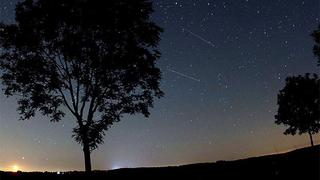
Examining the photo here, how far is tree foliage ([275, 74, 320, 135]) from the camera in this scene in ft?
192

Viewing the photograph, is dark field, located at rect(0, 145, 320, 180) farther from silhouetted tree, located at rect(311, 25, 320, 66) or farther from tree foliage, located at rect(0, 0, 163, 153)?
silhouetted tree, located at rect(311, 25, 320, 66)

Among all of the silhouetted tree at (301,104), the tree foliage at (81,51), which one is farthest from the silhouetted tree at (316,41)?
the tree foliage at (81,51)

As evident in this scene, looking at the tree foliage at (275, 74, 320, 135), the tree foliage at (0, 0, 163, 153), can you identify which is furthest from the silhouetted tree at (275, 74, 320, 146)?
the tree foliage at (0, 0, 163, 153)

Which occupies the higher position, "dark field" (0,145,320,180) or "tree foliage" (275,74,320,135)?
"tree foliage" (275,74,320,135)

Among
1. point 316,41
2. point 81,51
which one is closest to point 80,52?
point 81,51

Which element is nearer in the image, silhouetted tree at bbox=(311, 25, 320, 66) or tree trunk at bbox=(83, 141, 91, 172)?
tree trunk at bbox=(83, 141, 91, 172)

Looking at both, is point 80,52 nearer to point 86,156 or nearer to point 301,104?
point 86,156

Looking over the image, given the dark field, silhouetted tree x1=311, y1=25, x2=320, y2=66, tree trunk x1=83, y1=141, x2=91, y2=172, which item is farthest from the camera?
silhouetted tree x1=311, y1=25, x2=320, y2=66

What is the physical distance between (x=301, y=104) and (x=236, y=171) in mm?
41226

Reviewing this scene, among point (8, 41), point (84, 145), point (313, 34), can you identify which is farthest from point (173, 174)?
point (313, 34)

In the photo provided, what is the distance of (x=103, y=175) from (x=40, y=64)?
13.4m

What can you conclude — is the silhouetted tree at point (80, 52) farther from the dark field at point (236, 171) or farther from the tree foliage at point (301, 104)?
the tree foliage at point (301, 104)

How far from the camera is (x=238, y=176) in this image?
20281 mm

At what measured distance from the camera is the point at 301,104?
58.8 m
